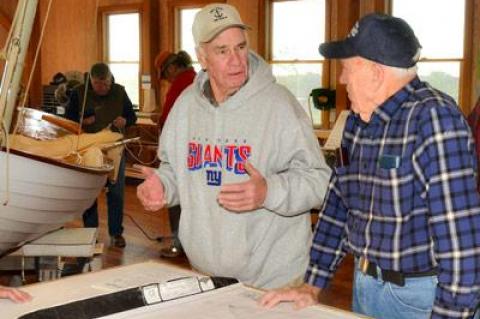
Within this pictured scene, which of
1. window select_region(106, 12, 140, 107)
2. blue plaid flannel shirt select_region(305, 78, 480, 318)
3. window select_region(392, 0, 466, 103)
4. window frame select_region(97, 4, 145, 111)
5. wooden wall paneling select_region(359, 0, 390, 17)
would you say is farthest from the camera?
window select_region(106, 12, 140, 107)

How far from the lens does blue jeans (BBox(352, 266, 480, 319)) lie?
55.1 inches

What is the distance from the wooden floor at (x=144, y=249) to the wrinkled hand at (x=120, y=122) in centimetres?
94

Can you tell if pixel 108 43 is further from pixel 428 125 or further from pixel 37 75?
pixel 428 125

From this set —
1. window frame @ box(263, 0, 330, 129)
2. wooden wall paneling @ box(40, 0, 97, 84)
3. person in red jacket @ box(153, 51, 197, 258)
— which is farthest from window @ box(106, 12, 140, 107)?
person in red jacket @ box(153, 51, 197, 258)

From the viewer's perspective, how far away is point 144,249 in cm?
541

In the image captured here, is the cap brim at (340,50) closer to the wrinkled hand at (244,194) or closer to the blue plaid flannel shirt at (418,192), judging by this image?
the blue plaid flannel shirt at (418,192)

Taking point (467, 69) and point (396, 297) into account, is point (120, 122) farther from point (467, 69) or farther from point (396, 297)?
point (396, 297)

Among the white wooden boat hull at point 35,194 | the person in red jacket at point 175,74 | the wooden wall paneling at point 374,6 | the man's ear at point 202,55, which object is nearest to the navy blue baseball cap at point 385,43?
the man's ear at point 202,55

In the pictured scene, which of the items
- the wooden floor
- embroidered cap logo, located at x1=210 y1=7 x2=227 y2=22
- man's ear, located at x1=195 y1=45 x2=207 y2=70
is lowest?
the wooden floor

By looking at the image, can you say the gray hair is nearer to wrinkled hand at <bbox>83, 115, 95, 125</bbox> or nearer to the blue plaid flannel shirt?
wrinkled hand at <bbox>83, 115, 95, 125</bbox>

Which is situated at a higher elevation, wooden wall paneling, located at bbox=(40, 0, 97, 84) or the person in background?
wooden wall paneling, located at bbox=(40, 0, 97, 84)

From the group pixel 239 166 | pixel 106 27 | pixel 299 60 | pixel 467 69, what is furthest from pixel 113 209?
pixel 106 27

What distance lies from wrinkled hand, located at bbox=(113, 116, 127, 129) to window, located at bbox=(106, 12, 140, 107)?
158 inches

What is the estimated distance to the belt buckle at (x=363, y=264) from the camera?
4.82ft
